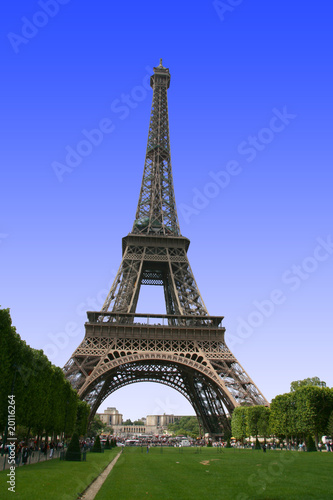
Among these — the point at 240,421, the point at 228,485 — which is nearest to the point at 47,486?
the point at 228,485

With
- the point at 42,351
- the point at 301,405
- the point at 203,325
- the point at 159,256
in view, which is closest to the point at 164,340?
the point at 203,325

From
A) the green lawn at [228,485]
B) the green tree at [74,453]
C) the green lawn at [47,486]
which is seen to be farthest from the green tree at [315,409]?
the green lawn at [47,486]

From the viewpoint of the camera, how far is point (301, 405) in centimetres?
4556

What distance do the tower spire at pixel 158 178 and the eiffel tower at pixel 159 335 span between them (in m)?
0.18

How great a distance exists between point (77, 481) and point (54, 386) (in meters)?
18.9

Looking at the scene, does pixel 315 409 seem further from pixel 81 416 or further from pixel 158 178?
pixel 158 178

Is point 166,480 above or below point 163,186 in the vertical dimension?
below

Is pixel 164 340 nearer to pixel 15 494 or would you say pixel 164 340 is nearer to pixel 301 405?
pixel 301 405

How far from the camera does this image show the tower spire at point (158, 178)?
70438 millimetres

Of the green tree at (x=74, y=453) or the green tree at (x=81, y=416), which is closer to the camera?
the green tree at (x=74, y=453)

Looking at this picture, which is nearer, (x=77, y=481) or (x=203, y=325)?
(x=77, y=481)

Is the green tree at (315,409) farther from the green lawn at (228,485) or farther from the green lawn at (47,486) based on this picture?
the green lawn at (47,486)

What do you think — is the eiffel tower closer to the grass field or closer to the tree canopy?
the tree canopy

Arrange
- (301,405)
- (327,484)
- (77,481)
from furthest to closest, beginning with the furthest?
(301,405)
(77,481)
(327,484)
